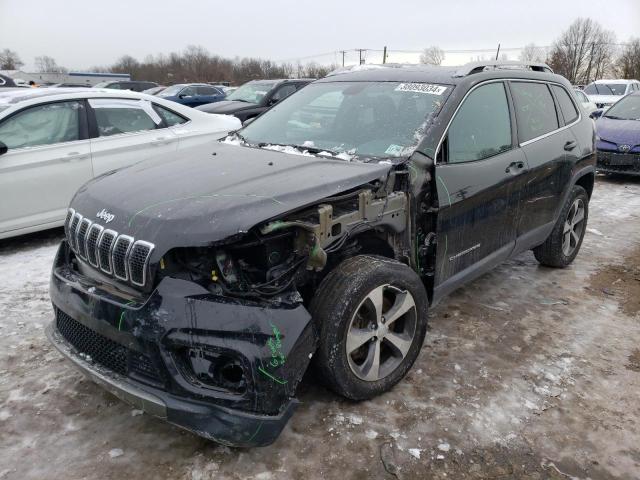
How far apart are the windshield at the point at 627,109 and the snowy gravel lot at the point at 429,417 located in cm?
717

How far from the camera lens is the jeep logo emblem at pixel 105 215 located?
99.2 inches

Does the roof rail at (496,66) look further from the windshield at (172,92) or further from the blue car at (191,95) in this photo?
the windshield at (172,92)

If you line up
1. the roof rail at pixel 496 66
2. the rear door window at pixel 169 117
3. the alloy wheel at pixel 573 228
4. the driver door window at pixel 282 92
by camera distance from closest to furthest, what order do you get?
the roof rail at pixel 496 66 < the alloy wheel at pixel 573 228 < the rear door window at pixel 169 117 < the driver door window at pixel 282 92

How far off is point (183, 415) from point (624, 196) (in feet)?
26.5

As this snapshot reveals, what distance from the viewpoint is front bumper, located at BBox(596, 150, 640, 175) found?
8757 millimetres

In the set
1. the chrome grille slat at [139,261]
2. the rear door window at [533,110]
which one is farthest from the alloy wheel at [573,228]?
the chrome grille slat at [139,261]

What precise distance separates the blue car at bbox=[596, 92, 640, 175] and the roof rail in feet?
17.3

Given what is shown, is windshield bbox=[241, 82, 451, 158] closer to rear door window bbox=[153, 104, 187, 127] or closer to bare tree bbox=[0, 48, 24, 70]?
rear door window bbox=[153, 104, 187, 127]

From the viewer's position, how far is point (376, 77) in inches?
151

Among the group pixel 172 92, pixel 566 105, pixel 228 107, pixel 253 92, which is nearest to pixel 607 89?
pixel 253 92

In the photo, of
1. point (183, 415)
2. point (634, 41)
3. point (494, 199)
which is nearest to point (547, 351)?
point (494, 199)

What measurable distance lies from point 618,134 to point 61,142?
8.74 m

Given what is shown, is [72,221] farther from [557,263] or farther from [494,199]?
[557,263]

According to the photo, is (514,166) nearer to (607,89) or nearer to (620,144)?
(620,144)
